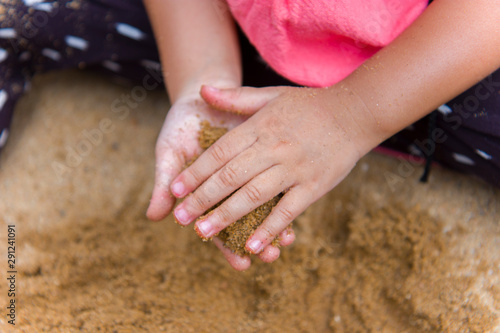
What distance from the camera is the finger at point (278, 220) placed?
2.89 feet

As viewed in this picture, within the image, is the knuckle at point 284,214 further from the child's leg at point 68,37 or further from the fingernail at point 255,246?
the child's leg at point 68,37

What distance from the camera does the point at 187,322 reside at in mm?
1020

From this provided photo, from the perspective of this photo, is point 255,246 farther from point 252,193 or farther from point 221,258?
point 221,258

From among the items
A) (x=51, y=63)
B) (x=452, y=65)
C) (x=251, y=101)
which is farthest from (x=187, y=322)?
(x=51, y=63)

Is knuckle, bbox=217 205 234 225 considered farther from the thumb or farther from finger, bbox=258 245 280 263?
the thumb

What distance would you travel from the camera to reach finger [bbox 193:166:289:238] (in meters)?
0.89

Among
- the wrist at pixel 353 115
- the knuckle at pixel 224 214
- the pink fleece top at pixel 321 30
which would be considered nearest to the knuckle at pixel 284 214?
the knuckle at pixel 224 214

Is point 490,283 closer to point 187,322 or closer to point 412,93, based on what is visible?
point 412,93

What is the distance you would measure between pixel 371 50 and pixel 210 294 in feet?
2.48

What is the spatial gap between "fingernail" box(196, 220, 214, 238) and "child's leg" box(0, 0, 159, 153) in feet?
2.27
